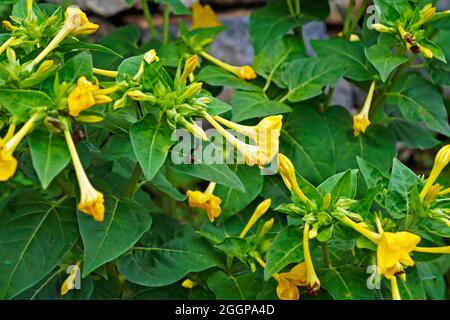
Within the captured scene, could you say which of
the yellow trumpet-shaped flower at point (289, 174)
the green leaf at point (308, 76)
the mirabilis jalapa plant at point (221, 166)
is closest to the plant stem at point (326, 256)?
the mirabilis jalapa plant at point (221, 166)

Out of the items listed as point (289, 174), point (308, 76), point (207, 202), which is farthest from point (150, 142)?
point (308, 76)

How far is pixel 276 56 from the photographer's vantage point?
211 centimetres

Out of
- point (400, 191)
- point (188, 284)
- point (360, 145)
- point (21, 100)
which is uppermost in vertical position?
point (21, 100)

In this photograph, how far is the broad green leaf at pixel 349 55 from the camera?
A: 6.39ft

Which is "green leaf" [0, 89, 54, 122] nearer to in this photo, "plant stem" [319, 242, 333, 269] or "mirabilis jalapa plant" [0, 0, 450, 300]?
"mirabilis jalapa plant" [0, 0, 450, 300]

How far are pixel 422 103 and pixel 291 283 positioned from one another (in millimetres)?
763

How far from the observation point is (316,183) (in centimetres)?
190

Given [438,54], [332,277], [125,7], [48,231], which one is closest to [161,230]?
[48,231]

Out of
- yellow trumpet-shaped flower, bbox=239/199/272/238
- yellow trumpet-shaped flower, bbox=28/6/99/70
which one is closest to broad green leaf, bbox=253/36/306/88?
yellow trumpet-shaped flower, bbox=239/199/272/238

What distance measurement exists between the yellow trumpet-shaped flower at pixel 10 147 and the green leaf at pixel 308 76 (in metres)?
0.90

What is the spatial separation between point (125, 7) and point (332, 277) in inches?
71.6

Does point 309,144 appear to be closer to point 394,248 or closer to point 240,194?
point 240,194

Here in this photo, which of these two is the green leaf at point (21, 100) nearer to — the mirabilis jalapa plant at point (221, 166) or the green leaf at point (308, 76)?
the mirabilis jalapa plant at point (221, 166)
